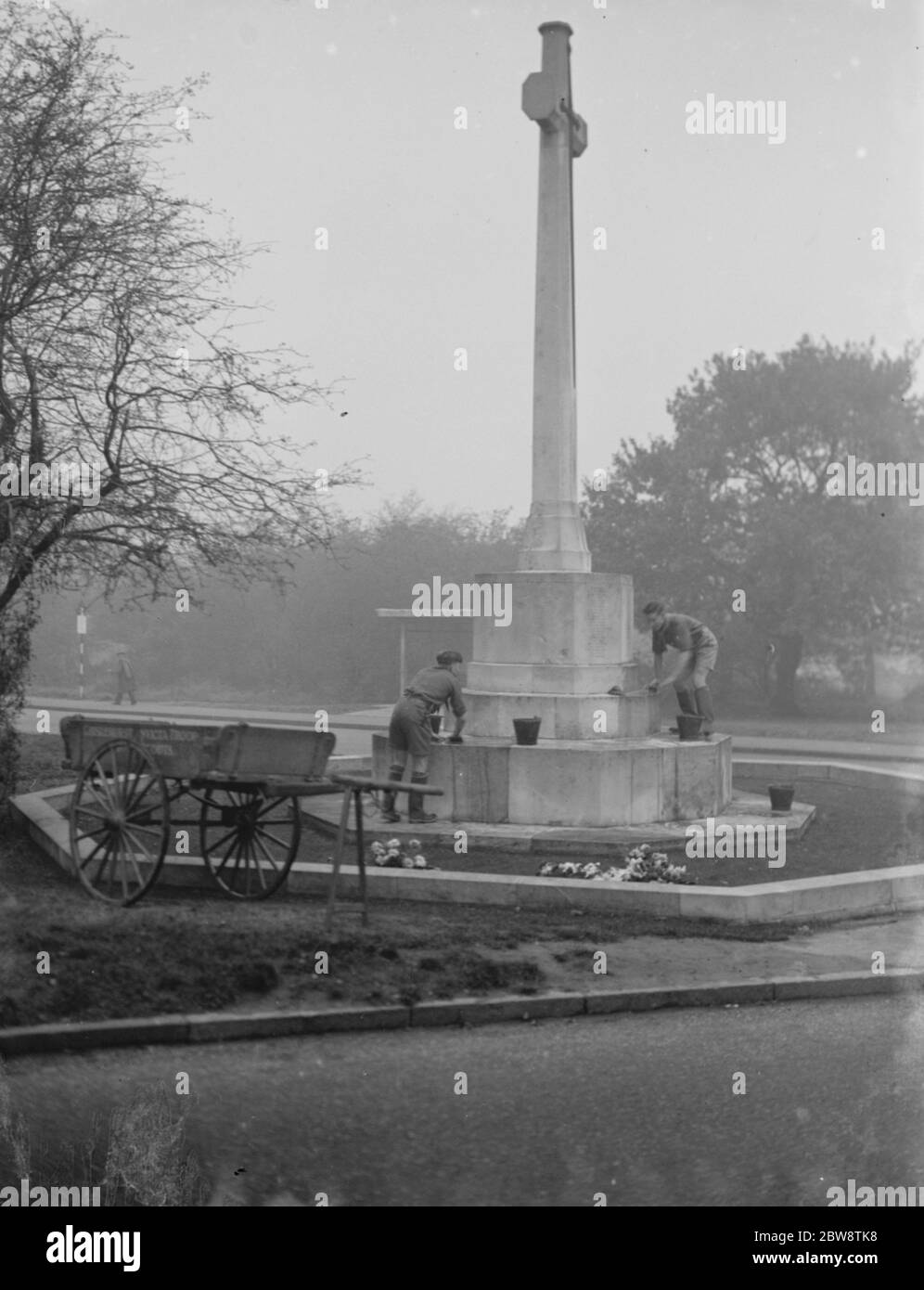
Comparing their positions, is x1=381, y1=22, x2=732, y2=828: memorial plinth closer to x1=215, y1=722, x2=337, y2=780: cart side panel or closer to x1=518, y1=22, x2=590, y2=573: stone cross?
x1=518, y1=22, x2=590, y2=573: stone cross

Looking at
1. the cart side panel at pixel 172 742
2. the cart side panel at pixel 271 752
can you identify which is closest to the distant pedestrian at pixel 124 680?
the cart side panel at pixel 172 742

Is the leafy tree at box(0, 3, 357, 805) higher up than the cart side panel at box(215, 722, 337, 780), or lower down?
higher up

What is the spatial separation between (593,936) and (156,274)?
6415mm

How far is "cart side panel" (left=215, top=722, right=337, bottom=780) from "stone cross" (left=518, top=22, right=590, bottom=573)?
245 inches

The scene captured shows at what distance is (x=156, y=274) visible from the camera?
1137cm

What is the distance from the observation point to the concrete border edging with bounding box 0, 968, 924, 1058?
612cm

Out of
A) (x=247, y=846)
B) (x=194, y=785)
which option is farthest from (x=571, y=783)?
(x=194, y=785)

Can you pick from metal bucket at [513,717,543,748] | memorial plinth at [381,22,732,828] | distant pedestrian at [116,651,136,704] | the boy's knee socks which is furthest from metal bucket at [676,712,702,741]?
distant pedestrian at [116,651,136,704]

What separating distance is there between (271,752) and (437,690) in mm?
4030

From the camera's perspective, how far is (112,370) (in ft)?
36.9

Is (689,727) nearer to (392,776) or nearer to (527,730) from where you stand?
(527,730)
